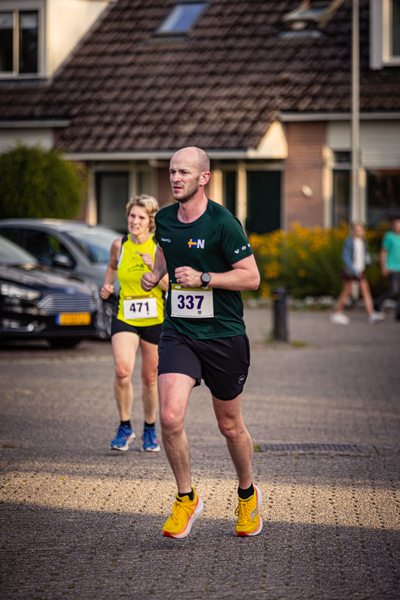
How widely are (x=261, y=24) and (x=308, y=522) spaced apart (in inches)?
810

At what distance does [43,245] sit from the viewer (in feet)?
46.0

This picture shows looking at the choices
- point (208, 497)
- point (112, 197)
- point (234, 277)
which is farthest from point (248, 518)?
point (112, 197)

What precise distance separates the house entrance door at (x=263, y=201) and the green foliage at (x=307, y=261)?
5.96ft

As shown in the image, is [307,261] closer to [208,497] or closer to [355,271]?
[355,271]

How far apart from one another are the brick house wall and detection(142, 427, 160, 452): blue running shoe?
15.6 meters

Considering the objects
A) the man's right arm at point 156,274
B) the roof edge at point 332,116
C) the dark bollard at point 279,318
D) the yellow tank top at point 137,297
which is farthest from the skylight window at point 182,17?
the man's right arm at point 156,274

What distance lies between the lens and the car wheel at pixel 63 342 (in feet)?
43.8

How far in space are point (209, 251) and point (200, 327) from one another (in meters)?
0.41

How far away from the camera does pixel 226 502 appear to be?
18.5ft

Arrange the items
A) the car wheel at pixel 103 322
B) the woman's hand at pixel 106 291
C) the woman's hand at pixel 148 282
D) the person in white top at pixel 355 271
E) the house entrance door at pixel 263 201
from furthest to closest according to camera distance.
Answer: the house entrance door at pixel 263 201 → the person in white top at pixel 355 271 → the car wheel at pixel 103 322 → the woman's hand at pixel 106 291 → the woman's hand at pixel 148 282

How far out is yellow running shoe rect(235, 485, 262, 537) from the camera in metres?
4.94

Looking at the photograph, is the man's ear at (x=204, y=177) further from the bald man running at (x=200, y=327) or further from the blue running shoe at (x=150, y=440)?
the blue running shoe at (x=150, y=440)

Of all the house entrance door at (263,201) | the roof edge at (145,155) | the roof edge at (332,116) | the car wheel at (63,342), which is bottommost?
the car wheel at (63,342)

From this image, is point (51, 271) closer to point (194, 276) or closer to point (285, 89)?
point (194, 276)
